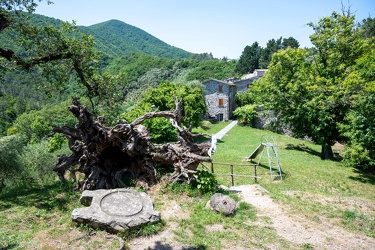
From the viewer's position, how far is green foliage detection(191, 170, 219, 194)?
11.5 metres

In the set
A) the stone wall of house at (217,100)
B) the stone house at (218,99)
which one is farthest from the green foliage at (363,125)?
the stone wall of house at (217,100)

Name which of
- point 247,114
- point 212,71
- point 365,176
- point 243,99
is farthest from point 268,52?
point 365,176

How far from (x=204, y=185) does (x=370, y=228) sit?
6.29 meters

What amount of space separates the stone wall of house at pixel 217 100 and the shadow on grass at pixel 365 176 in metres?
29.7

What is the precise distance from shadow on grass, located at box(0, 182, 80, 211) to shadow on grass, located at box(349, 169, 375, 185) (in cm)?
1884

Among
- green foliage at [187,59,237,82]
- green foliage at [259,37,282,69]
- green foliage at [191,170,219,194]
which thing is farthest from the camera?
green foliage at [187,59,237,82]

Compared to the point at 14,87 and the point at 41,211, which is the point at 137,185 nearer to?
the point at 41,211

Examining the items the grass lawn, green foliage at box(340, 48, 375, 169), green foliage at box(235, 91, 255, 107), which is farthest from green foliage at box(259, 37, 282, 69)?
the grass lawn

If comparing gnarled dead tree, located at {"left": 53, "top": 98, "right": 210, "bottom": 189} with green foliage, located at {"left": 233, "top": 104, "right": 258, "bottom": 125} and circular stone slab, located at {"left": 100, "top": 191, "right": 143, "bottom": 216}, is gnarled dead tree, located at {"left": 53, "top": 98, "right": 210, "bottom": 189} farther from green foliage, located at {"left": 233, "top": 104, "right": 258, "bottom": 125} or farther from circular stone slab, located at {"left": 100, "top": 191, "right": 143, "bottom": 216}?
green foliage, located at {"left": 233, "top": 104, "right": 258, "bottom": 125}

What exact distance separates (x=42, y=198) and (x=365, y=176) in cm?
2155

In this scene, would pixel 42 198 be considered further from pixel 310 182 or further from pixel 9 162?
pixel 310 182

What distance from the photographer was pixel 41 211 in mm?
9750

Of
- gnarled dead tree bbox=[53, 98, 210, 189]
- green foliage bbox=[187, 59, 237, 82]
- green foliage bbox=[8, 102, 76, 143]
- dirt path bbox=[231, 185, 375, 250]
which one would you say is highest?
green foliage bbox=[187, 59, 237, 82]

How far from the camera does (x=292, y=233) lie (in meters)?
8.78
